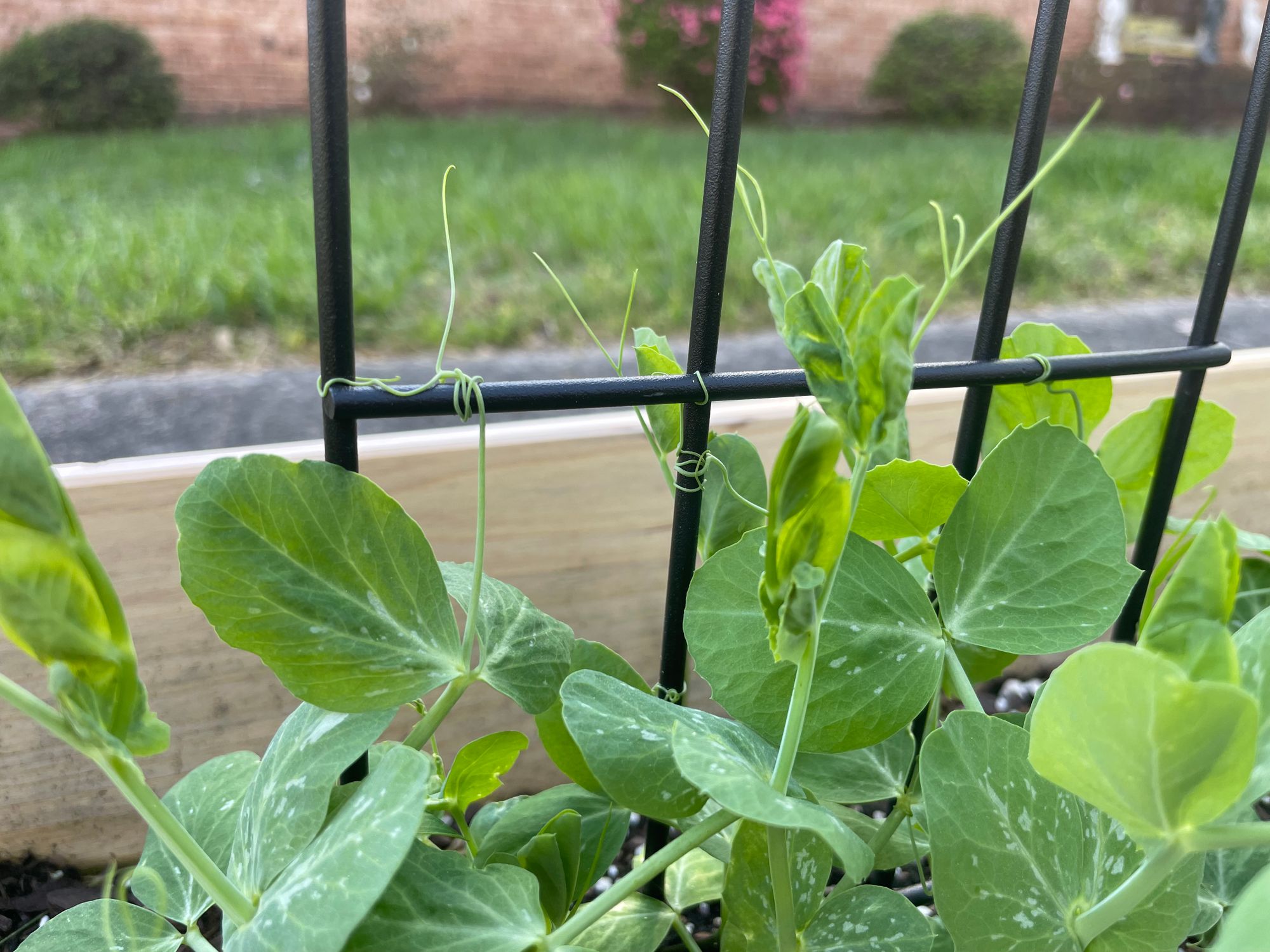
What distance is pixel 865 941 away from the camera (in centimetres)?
33

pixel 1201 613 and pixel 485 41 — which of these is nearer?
pixel 1201 613

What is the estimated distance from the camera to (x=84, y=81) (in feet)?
17.2

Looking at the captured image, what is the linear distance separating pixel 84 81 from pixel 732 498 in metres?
6.19

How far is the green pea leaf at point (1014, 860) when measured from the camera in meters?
0.31

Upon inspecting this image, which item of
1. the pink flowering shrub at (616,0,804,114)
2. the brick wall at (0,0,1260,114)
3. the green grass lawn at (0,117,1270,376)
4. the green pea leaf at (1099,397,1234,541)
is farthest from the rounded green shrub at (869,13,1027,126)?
the green pea leaf at (1099,397,1234,541)

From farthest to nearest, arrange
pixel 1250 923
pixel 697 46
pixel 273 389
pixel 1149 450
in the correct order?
pixel 697 46 → pixel 273 389 → pixel 1149 450 → pixel 1250 923

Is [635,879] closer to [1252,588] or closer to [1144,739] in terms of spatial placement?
[1144,739]

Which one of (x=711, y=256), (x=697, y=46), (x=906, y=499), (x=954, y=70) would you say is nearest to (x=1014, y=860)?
(x=906, y=499)

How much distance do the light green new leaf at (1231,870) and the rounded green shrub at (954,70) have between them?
6211 millimetres

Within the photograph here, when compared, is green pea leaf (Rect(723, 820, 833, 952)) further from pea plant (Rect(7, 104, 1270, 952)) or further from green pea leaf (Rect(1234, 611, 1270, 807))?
green pea leaf (Rect(1234, 611, 1270, 807))

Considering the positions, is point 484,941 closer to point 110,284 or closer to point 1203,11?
point 110,284

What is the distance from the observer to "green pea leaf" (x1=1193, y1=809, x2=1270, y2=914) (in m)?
0.40

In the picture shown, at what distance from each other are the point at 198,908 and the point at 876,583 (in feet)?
0.96

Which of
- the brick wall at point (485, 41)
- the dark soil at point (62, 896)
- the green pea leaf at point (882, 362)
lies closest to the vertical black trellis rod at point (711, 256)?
the green pea leaf at point (882, 362)
